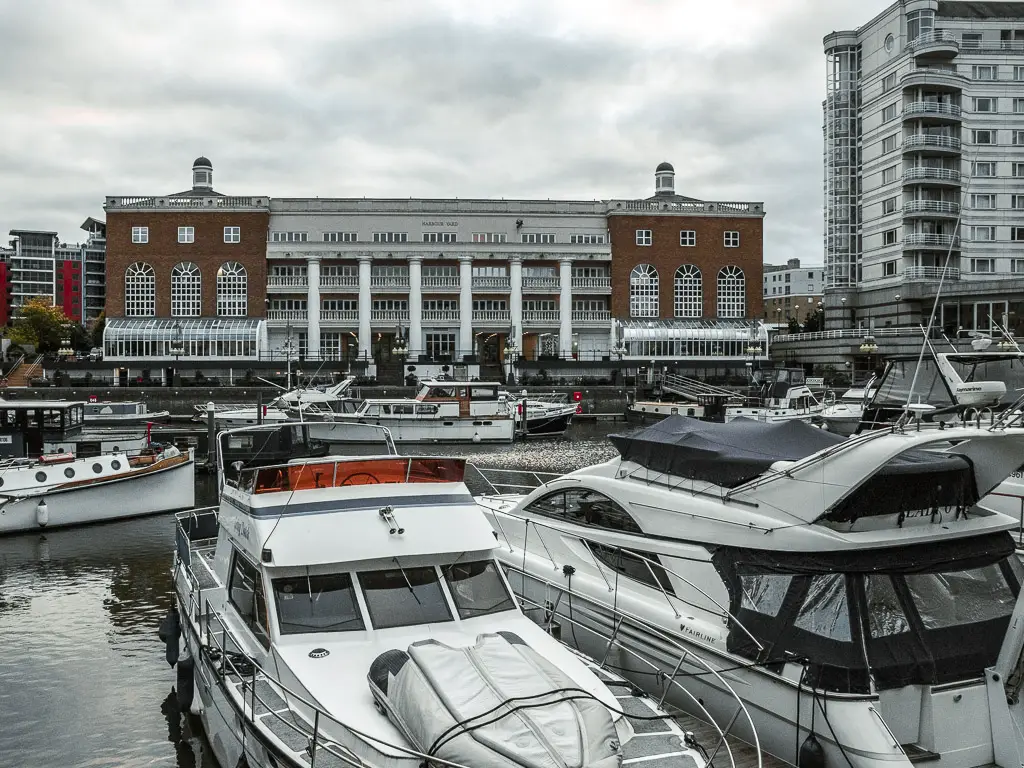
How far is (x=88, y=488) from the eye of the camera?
930 inches

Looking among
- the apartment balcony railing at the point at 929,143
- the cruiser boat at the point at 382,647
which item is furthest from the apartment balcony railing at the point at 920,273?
the cruiser boat at the point at 382,647

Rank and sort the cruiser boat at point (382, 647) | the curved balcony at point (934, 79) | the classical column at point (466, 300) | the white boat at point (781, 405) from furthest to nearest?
1. the classical column at point (466, 300)
2. the curved balcony at point (934, 79)
3. the white boat at point (781, 405)
4. the cruiser boat at point (382, 647)

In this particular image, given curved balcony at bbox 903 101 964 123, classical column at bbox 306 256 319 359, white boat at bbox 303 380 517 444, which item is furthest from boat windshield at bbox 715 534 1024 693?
classical column at bbox 306 256 319 359

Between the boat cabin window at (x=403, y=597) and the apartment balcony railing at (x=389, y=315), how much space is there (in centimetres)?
6513

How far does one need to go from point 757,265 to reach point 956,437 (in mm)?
72100

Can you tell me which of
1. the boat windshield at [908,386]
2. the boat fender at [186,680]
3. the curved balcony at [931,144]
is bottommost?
the boat fender at [186,680]

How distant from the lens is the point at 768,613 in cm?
897

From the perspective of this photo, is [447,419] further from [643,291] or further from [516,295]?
[643,291]

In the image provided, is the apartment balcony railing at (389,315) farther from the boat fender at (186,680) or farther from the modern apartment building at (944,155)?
the boat fender at (186,680)

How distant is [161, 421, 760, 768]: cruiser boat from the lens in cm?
674

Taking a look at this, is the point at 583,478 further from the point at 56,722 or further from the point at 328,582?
the point at 56,722

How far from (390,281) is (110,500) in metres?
51.2

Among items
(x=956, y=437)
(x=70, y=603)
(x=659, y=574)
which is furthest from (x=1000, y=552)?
(x=70, y=603)

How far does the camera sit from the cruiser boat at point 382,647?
6.74 m
